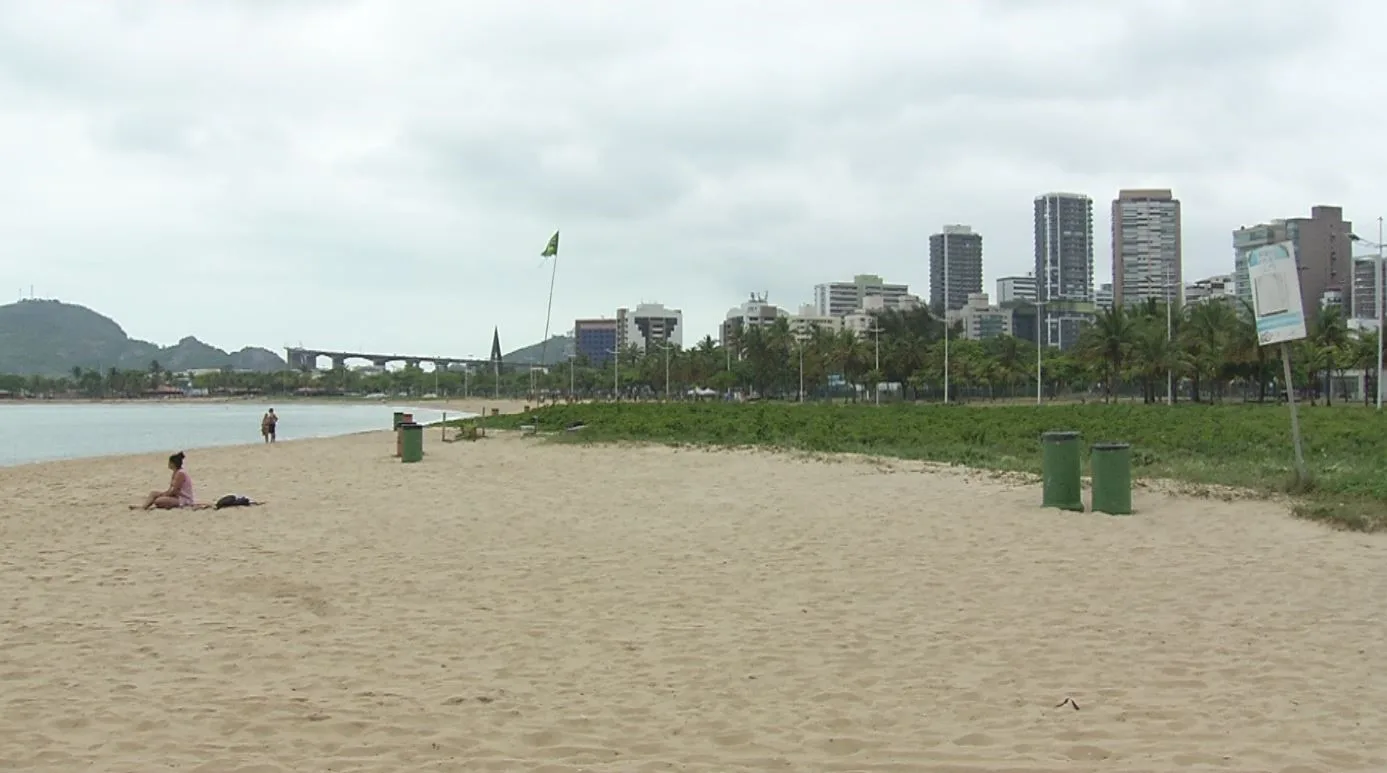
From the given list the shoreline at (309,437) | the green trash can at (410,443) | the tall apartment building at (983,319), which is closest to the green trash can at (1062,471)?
the green trash can at (410,443)

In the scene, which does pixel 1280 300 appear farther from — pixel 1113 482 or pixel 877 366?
pixel 877 366

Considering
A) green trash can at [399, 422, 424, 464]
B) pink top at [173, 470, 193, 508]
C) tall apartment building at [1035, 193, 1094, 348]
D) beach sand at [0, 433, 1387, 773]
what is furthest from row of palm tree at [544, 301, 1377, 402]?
tall apartment building at [1035, 193, 1094, 348]

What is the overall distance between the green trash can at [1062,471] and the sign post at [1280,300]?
306 cm

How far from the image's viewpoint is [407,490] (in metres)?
16.6

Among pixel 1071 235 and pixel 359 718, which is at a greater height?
pixel 1071 235

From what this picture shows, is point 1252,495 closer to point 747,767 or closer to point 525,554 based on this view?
point 525,554

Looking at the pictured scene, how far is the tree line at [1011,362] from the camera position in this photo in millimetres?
63312

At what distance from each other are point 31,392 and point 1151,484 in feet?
721

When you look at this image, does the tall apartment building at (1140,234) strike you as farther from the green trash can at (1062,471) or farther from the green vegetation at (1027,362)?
the green trash can at (1062,471)

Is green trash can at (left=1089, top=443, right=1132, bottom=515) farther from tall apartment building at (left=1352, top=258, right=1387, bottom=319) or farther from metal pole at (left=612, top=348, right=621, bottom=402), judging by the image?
tall apartment building at (left=1352, top=258, right=1387, bottom=319)

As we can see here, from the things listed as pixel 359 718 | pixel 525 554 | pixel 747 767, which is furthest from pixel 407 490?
pixel 747 767

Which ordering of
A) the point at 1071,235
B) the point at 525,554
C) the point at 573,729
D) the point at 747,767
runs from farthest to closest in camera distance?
the point at 1071,235
the point at 525,554
the point at 573,729
the point at 747,767

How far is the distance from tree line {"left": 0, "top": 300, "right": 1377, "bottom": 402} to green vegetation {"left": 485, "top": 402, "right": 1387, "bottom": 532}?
2132cm

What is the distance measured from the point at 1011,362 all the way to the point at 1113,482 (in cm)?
7572
